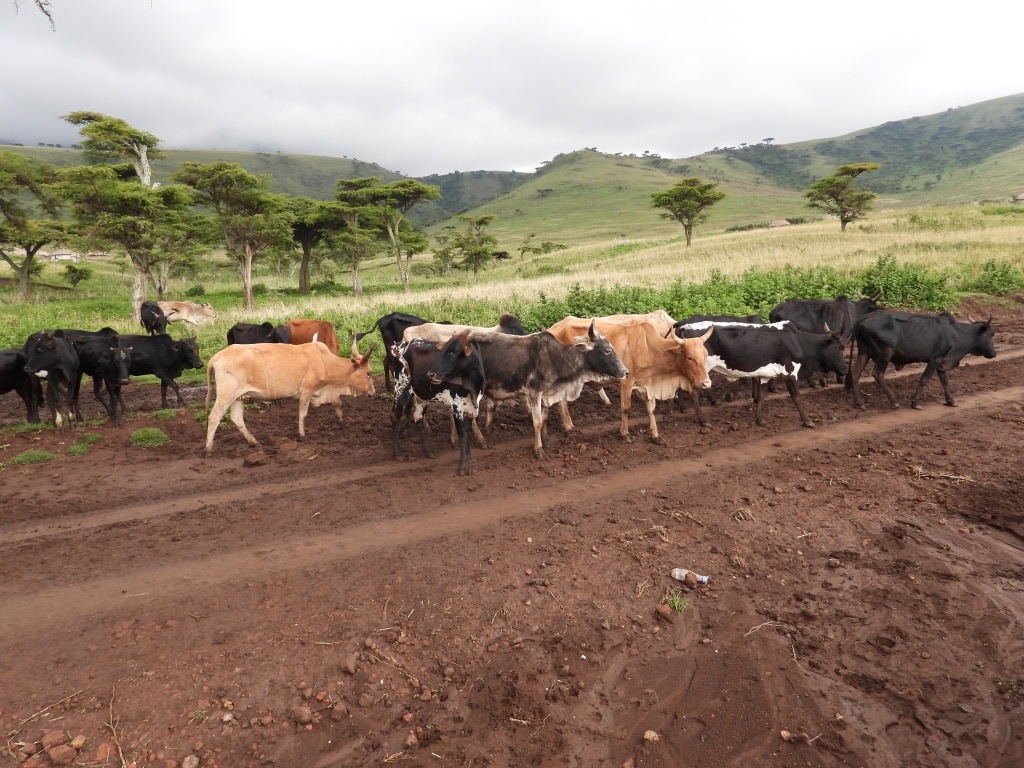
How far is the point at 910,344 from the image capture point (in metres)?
9.86

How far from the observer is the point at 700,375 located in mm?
8867

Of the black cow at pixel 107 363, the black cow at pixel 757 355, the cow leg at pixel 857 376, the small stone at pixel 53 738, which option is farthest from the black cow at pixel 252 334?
the cow leg at pixel 857 376

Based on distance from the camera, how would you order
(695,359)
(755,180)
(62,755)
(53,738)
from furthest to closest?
(755,180) → (695,359) → (53,738) → (62,755)

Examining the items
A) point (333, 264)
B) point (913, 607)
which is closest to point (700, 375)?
point (913, 607)

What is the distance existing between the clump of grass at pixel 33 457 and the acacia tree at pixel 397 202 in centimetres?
2619

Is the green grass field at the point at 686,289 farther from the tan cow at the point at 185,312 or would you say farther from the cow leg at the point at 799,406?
the cow leg at the point at 799,406

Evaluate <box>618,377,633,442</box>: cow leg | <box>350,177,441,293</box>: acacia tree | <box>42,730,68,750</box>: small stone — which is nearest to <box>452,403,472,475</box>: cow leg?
<box>618,377,633,442</box>: cow leg

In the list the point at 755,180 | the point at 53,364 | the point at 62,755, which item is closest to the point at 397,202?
the point at 53,364

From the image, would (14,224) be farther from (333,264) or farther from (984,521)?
(984,521)

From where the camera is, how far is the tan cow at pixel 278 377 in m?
8.45

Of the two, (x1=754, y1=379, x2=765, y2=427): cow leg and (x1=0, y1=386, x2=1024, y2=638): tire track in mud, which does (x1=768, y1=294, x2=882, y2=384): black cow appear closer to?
(x1=754, y1=379, x2=765, y2=427): cow leg

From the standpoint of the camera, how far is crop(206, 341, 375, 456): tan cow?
27.7 ft

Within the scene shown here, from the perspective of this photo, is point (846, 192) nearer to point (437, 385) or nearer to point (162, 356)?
point (437, 385)

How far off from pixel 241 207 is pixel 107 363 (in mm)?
23635
